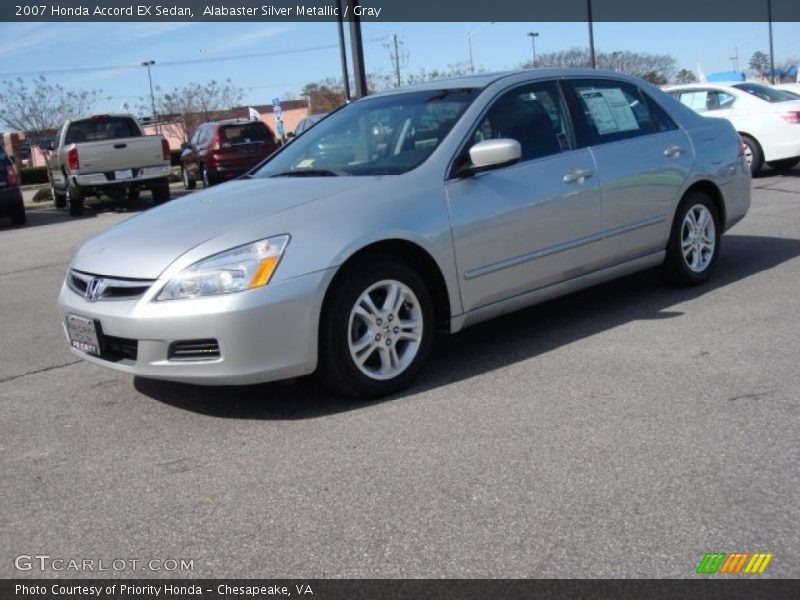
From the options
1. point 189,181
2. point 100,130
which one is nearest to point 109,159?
point 100,130

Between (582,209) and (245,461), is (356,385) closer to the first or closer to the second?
(245,461)

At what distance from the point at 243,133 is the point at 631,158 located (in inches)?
676

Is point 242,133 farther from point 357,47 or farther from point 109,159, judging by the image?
point 357,47

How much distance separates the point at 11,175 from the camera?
16.6 m

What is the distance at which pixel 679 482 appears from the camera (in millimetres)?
3250

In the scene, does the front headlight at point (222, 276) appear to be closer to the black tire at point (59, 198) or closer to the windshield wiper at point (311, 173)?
the windshield wiper at point (311, 173)

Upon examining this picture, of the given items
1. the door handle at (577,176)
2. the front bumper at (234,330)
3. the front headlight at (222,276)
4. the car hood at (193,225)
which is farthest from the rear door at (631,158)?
the front headlight at (222,276)

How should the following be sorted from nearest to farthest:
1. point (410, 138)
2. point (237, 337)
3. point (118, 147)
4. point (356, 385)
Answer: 1. point (237, 337)
2. point (356, 385)
3. point (410, 138)
4. point (118, 147)

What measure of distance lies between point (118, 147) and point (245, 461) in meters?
14.6

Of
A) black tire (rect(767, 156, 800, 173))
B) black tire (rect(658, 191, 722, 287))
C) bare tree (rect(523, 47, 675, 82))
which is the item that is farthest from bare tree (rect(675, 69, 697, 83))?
black tire (rect(658, 191, 722, 287))

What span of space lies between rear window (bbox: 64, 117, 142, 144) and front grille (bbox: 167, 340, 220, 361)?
14961 mm

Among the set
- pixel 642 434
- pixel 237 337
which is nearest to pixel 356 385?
pixel 237 337

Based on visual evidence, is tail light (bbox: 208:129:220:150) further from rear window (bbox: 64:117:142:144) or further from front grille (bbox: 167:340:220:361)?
front grille (bbox: 167:340:220:361)
